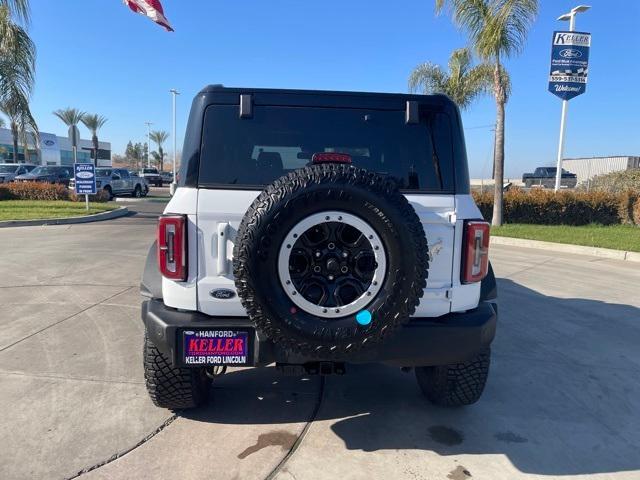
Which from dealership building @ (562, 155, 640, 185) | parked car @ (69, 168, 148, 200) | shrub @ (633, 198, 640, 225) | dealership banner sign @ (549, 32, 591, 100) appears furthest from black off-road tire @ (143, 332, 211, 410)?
dealership building @ (562, 155, 640, 185)

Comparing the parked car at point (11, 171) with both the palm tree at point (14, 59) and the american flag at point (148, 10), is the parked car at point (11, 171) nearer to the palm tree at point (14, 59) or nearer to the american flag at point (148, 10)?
the palm tree at point (14, 59)

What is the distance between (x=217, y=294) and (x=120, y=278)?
5071mm

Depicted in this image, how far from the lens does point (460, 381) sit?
3242 millimetres

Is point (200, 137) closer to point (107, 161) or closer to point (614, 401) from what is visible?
point (614, 401)

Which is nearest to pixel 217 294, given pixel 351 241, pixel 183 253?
pixel 183 253

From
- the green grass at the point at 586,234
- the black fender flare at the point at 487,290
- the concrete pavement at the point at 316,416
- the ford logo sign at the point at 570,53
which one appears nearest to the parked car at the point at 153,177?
the green grass at the point at 586,234

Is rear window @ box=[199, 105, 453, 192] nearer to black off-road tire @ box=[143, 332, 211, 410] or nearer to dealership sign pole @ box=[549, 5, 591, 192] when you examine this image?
black off-road tire @ box=[143, 332, 211, 410]

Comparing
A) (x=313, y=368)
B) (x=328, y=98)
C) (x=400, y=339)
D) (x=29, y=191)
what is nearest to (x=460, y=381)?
(x=400, y=339)

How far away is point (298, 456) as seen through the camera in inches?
111

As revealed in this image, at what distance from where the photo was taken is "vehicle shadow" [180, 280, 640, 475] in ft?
9.77

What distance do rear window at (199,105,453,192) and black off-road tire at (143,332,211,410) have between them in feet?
4.16

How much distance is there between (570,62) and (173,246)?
1620 cm

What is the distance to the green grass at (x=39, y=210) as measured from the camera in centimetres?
1397

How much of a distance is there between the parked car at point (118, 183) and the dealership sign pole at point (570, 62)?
20.6 meters
